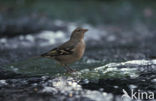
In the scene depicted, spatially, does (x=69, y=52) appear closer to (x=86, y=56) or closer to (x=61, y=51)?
(x=61, y=51)

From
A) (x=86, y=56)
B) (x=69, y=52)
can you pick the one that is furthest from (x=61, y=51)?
(x=86, y=56)

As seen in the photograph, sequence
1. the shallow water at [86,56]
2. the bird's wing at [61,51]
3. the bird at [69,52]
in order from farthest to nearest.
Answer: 1. the bird's wing at [61,51]
2. the bird at [69,52]
3. the shallow water at [86,56]

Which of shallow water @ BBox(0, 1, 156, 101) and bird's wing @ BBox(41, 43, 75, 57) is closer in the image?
shallow water @ BBox(0, 1, 156, 101)

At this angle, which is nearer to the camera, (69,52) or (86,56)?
(69,52)

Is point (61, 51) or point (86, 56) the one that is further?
point (86, 56)

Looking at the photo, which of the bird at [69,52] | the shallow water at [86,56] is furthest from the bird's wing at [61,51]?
the shallow water at [86,56]

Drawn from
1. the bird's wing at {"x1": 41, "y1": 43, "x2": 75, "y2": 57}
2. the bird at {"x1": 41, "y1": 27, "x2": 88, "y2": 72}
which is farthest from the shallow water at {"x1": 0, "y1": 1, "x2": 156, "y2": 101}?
the bird's wing at {"x1": 41, "y1": 43, "x2": 75, "y2": 57}

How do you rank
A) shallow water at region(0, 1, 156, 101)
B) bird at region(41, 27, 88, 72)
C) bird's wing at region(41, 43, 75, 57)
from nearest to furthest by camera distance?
shallow water at region(0, 1, 156, 101), bird at region(41, 27, 88, 72), bird's wing at region(41, 43, 75, 57)

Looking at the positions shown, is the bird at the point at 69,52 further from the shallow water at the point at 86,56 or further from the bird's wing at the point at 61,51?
the shallow water at the point at 86,56

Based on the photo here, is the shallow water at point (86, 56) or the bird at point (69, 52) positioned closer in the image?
the shallow water at point (86, 56)

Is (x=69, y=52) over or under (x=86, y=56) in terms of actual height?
under

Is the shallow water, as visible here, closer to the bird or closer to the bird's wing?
the bird

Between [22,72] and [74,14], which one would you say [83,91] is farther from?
[74,14]

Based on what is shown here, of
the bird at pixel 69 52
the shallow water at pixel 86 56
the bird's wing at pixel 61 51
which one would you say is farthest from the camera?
the bird's wing at pixel 61 51
